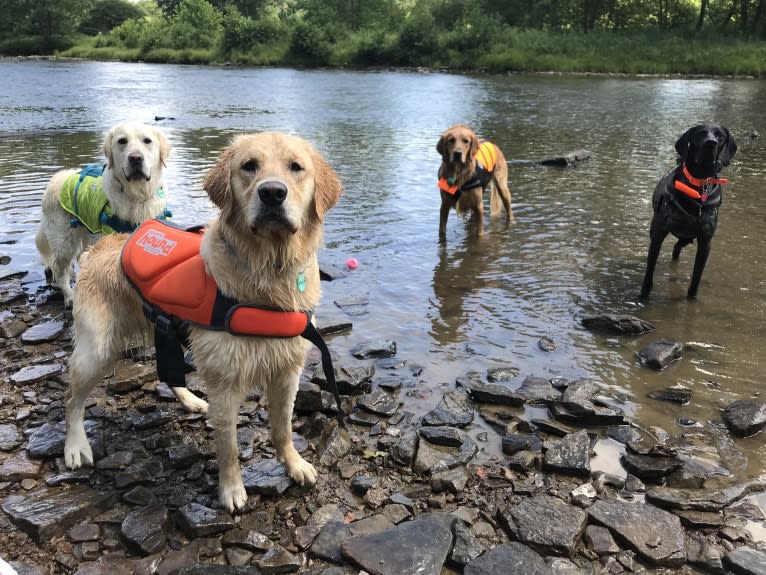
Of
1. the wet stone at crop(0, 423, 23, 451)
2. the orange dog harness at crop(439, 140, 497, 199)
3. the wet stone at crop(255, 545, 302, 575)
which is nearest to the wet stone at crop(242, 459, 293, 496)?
the wet stone at crop(255, 545, 302, 575)

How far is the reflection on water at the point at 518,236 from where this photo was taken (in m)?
5.09

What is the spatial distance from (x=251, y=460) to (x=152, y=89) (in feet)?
103

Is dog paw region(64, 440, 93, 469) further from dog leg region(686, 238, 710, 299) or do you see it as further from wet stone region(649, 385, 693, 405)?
dog leg region(686, 238, 710, 299)

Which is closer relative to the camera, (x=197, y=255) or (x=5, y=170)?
(x=197, y=255)

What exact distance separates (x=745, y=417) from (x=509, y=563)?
226 centimetres

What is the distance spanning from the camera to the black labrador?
6.02 m

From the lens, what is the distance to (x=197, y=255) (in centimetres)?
327

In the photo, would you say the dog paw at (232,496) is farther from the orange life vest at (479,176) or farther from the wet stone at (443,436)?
the orange life vest at (479,176)

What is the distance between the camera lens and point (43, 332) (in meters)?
5.29

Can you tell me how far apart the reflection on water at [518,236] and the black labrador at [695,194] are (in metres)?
0.59

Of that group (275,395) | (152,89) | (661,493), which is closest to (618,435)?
(661,493)

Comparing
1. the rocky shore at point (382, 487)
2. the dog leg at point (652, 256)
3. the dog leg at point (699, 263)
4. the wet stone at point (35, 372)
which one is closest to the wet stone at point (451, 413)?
the rocky shore at point (382, 487)

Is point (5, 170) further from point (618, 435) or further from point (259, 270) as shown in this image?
point (618, 435)

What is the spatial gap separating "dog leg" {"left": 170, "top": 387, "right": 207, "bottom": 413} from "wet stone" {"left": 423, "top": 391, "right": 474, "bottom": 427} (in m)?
1.59
